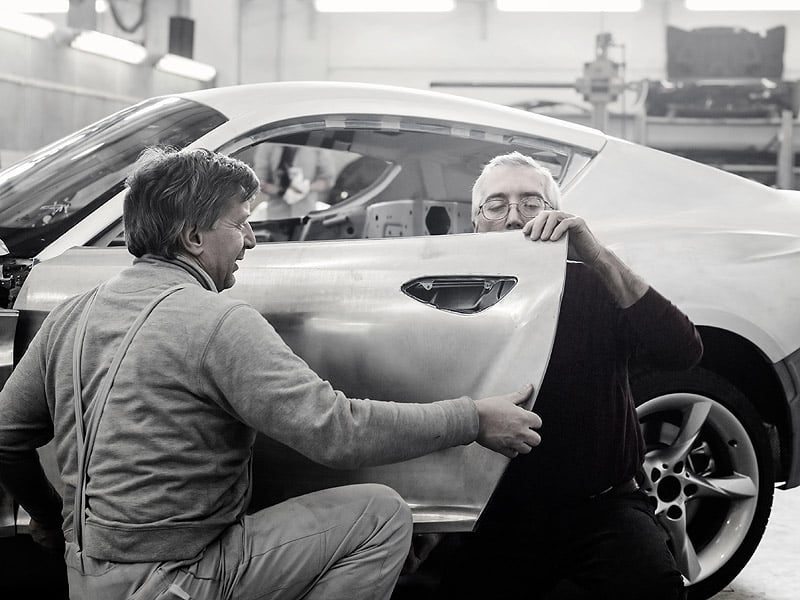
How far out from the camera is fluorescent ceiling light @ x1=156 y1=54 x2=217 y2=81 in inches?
525

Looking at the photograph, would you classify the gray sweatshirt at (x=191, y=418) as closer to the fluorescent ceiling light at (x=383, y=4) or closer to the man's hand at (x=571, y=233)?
the man's hand at (x=571, y=233)

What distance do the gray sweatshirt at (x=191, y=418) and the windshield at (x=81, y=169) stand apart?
877mm

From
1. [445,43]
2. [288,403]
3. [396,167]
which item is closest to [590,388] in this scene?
[288,403]

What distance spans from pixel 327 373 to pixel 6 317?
761 millimetres

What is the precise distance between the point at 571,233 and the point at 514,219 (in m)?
0.35

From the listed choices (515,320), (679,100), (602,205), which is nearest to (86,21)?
(679,100)

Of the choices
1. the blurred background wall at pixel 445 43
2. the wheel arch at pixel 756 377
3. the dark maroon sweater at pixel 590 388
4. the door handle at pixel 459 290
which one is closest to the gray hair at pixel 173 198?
the door handle at pixel 459 290

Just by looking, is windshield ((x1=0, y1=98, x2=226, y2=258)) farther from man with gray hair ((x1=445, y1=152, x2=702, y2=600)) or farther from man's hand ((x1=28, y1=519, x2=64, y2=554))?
man with gray hair ((x1=445, y1=152, x2=702, y2=600))

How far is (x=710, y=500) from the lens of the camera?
9.02ft

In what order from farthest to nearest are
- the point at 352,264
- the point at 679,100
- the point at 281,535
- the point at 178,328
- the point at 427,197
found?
the point at 679,100
the point at 427,197
the point at 352,264
the point at 281,535
the point at 178,328

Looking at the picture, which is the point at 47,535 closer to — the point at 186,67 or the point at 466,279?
the point at 466,279

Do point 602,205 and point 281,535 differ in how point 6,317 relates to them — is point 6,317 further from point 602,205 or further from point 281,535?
point 602,205

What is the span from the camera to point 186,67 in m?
13.8

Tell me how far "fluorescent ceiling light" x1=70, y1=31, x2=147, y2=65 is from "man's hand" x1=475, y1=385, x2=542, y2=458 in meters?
11.3
